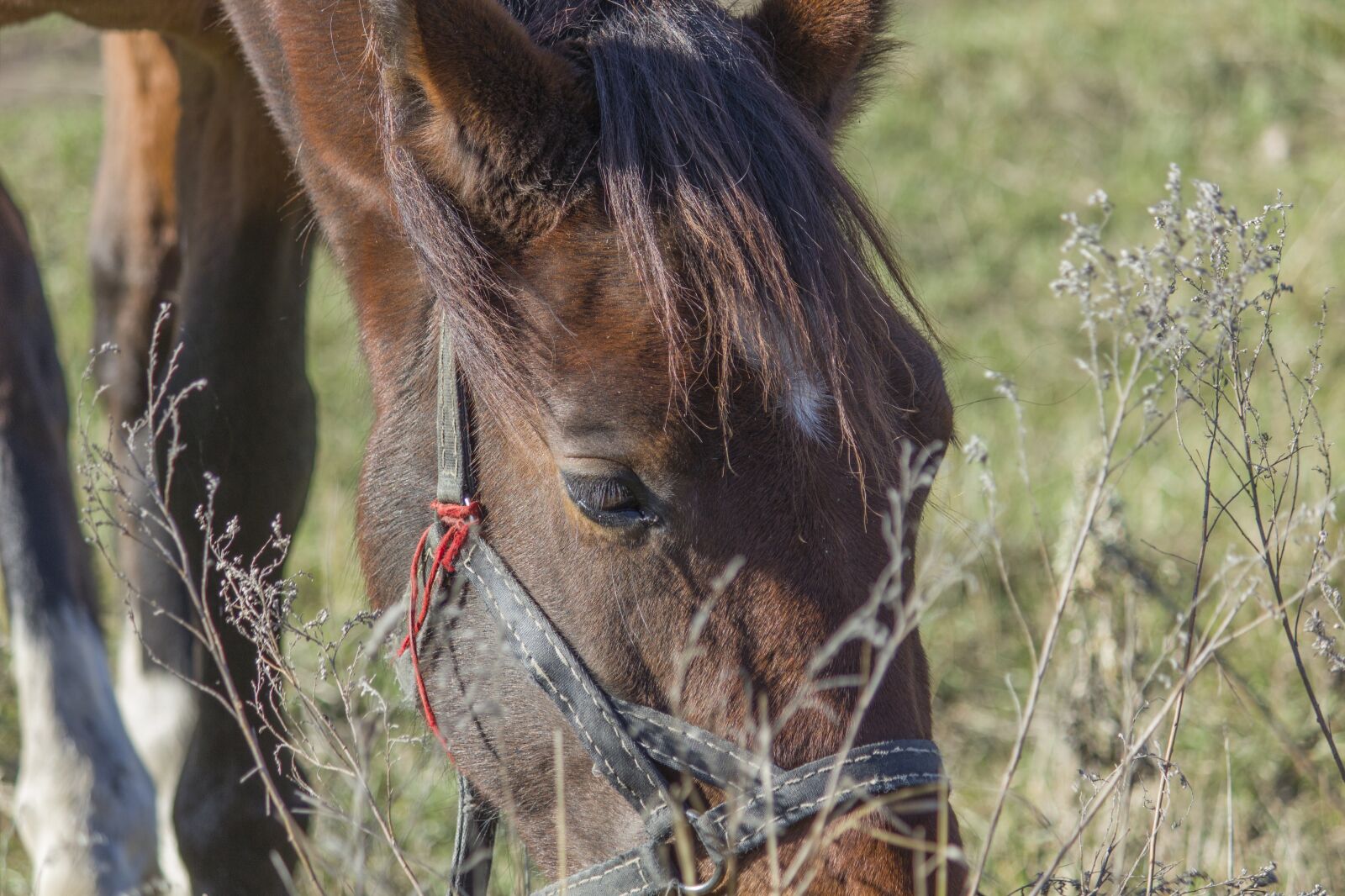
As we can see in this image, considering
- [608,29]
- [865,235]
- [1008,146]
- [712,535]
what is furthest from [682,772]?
[1008,146]

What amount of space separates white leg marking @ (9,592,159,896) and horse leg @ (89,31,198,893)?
0.36 metres

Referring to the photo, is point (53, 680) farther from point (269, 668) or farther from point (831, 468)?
point (831, 468)

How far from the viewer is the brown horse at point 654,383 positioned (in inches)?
60.4

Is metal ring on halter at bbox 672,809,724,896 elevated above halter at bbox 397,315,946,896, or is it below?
below

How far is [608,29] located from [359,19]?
422 millimetres

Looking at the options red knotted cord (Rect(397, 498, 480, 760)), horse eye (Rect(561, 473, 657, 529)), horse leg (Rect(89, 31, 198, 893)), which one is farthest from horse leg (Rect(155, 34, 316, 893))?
horse eye (Rect(561, 473, 657, 529))

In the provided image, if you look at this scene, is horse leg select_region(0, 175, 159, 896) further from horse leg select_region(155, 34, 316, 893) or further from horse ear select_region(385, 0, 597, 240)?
horse ear select_region(385, 0, 597, 240)

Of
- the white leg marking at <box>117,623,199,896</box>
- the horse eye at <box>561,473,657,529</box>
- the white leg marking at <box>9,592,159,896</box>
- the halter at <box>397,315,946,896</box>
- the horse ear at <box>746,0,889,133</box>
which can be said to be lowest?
the white leg marking at <box>117,623,199,896</box>

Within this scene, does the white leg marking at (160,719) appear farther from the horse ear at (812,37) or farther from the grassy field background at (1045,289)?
the horse ear at (812,37)

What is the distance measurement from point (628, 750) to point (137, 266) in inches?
88.0

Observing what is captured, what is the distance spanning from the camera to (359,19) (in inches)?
74.5

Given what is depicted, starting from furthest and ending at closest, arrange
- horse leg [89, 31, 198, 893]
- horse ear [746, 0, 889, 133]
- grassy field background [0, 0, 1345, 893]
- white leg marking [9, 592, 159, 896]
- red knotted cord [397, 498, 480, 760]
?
horse leg [89, 31, 198, 893] → grassy field background [0, 0, 1345, 893] → white leg marking [9, 592, 159, 896] → horse ear [746, 0, 889, 133] → red knotted cord [397, 498, 480, 760]

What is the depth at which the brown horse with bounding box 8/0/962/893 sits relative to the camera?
153cm

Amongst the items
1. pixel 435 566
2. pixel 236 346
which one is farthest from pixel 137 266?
pixel 435 566
